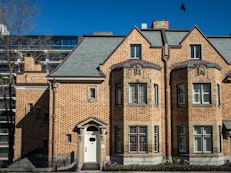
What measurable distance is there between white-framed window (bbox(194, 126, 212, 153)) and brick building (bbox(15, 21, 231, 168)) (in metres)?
0.07

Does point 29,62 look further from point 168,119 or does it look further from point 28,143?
point 168,119

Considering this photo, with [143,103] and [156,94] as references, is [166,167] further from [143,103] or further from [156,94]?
[156,94]

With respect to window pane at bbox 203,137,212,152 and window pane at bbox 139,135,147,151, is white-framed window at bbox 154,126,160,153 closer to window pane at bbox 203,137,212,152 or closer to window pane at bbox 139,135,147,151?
window pane at bbox 139,135,147,151

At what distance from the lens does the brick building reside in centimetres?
2272

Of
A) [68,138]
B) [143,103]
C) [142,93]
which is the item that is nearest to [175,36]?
[142,93]

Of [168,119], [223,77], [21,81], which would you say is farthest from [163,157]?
[21,81]

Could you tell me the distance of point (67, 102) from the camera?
24.0 metres

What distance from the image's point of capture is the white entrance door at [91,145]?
2330cm

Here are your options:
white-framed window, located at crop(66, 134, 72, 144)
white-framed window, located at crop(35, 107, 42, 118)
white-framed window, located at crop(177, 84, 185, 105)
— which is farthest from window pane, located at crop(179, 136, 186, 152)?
white-framed window, located at crop(35, 107, 42, 118)

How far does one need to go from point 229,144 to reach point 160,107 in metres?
6.00

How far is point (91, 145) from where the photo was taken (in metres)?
23.4

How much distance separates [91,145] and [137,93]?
17.2 feet

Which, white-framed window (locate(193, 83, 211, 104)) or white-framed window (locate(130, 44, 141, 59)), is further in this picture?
white-framed window (locate(130, 44, 141, 59))

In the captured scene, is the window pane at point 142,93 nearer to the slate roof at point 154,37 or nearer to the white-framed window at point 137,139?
the white-framed window at point 137,139
